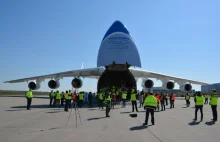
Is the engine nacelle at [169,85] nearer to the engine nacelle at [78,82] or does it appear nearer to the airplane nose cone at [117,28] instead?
the airplane nose cone at [117,28]

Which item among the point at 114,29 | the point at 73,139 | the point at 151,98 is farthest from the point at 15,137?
the point at 114,29

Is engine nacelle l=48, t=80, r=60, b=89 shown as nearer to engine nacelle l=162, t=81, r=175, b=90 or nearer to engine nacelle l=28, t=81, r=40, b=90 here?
engine nacelle l=28, t=81, r=40, b=90

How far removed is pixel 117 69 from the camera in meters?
20.9

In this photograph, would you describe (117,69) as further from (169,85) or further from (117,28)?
(169,85)

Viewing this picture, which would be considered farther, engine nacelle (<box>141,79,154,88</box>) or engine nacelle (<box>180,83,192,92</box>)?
engine nacelle (<box>180,83,192,92</box>)

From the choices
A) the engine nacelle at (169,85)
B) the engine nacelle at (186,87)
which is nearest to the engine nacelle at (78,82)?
the engine nacelle at (169,85)

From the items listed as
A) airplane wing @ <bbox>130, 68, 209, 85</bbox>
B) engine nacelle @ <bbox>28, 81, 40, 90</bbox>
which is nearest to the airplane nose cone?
airplane wing @ <bbox>130, 68, 209, 85</bbox>

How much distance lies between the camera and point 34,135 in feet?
23.6

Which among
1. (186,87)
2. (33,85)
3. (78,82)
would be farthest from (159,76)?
(33,85)

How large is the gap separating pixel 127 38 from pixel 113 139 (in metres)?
14.5

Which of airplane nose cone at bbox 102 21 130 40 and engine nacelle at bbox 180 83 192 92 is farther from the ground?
airplane nose cone at bbox 102 21 130 40

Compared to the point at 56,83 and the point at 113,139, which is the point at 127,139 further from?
the point at 56,83

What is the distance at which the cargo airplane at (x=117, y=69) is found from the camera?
2016cm

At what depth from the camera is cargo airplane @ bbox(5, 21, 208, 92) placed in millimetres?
20156
